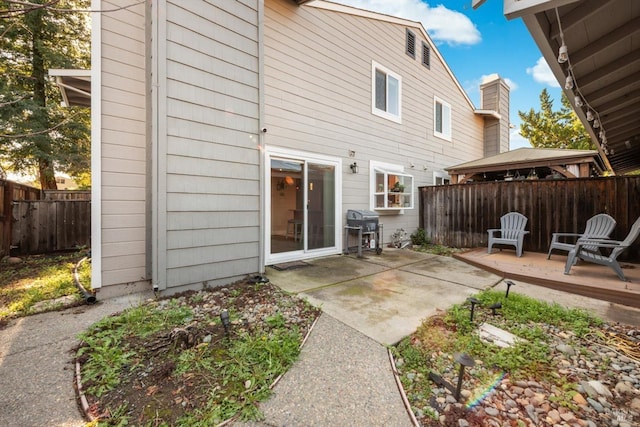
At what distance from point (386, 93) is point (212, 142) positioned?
18.0 ft

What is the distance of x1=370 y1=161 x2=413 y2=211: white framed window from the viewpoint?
670cm

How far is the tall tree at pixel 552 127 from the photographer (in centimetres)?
1570

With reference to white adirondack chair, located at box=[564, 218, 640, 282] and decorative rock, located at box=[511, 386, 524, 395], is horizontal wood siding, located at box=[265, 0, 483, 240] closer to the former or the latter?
white adirondack chair, located at box=[564, 218, 640, 282]

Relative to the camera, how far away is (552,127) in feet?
53.6

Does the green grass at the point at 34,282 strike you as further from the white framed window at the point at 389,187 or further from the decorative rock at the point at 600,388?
the white framed window at the point at 389,187

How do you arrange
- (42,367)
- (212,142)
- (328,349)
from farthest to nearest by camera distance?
1. (212,142)
2. (328,349)
3. (42,367)

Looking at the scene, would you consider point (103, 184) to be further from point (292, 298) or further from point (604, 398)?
point (604, 398)

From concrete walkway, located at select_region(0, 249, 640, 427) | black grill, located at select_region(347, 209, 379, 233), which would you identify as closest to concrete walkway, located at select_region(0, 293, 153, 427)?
concrete walkway, located at select_region(0, 249, 640, 427)

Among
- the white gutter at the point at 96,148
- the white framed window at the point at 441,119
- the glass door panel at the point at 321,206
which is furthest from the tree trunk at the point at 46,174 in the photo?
the white framed window at the point at 441,119

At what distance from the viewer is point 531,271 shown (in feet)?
Answer: 13.7

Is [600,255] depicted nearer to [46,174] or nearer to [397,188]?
[397,188]

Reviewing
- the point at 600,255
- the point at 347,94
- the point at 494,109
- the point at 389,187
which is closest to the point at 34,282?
the point at 347,94

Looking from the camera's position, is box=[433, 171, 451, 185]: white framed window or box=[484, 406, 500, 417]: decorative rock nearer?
box=[484, 406, 500, 417]: decorative rock

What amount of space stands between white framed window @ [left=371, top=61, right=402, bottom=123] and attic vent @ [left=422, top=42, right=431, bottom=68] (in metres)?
1.74
